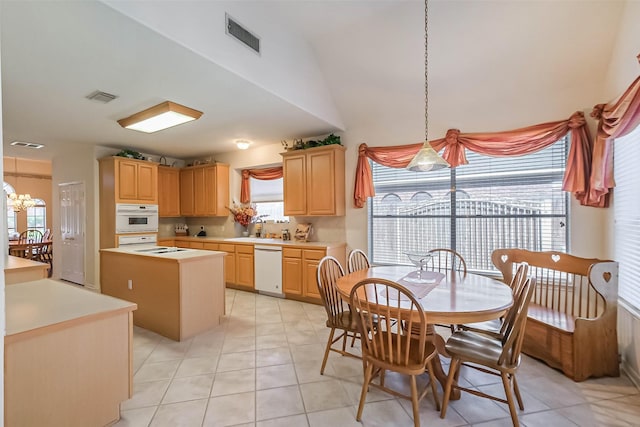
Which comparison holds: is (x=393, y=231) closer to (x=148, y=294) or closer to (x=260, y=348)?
(x=260, y=348)

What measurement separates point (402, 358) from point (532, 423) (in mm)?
943

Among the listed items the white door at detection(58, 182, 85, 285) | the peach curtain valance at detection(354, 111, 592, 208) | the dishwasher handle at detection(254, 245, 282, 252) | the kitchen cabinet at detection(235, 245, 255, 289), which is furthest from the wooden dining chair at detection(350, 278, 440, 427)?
the white door at detection(58, 182, 85, 285)

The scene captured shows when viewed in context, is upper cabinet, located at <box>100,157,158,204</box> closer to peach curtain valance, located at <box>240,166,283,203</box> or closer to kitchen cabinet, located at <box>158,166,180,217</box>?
kitchen cabinet, located at <box>158,166,180,217</box>

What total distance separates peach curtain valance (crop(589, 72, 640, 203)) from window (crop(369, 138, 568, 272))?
0.39 m

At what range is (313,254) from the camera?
412 cm

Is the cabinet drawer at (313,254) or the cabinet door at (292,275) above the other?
the cabinet drawer at (313,254)

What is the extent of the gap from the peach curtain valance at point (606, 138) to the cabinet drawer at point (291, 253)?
3.34 m

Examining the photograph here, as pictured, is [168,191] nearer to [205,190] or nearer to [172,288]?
[205,190]

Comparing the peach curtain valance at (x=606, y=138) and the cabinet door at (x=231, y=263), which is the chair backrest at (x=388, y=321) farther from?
the cabinet door at (x=231, y=263)

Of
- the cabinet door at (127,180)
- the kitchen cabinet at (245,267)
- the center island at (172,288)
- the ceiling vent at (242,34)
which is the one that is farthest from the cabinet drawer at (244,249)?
the ceiling vent at (242,34)

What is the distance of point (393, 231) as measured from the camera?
4152 mm

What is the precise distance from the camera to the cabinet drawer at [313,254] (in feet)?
13.3

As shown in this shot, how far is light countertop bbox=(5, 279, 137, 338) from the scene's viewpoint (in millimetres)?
1526

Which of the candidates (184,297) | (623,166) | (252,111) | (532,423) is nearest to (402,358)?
(532,423)
